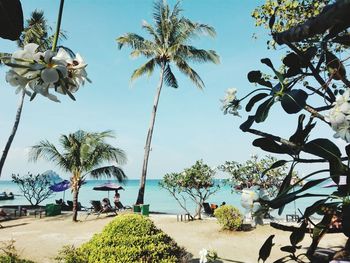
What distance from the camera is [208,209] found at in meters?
16.7

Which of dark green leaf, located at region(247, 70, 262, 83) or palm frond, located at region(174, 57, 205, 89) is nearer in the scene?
dark green leaf, located at region(247, 70, 262, 83)

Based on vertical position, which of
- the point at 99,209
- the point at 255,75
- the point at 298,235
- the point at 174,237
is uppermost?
the point at 255,75

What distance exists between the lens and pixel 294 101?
881 millimetres

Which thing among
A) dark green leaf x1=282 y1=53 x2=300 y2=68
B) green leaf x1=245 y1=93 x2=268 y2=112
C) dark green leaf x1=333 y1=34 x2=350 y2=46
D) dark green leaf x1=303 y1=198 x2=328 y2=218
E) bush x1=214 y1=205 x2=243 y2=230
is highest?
dark green leaf x1=333 y1=34 x2=350 y2=46

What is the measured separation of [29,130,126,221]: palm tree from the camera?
1538 cm

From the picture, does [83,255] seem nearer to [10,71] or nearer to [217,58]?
[10,71]

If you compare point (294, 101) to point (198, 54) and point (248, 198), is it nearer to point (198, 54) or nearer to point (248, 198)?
point (248, 198)

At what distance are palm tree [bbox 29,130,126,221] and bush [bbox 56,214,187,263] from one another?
9982 millimetres

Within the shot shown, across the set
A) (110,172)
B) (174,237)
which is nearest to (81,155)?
(110,172)

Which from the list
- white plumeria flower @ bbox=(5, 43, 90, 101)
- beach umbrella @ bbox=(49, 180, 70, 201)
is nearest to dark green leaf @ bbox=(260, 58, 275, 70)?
white plumeria flower @ bbox=(5, 43, 90, 101)

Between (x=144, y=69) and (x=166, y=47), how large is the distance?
1784 mm

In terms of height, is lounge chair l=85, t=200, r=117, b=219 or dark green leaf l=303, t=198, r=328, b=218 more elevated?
dark green leaf l=303, t=198, r=328, b=218

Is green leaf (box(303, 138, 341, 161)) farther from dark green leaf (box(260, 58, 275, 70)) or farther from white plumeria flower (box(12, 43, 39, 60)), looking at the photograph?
white plumeria flower (box(12, 43, 39, 60))

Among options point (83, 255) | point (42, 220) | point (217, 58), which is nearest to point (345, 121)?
point (83, 255)
